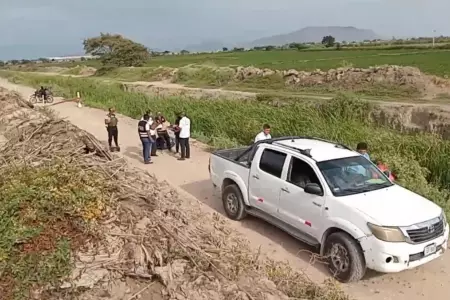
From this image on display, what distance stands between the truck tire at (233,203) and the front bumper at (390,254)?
3.30m

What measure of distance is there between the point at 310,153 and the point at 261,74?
1551 inches

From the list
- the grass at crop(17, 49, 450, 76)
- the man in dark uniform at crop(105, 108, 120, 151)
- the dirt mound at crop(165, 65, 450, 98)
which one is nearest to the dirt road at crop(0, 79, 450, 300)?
the man in dark uniform at crop(105, 108, 120, 151)

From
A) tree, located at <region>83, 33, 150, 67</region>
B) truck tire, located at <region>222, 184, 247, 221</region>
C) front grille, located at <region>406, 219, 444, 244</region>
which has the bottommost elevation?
truck tire, located at <region>222, 184, 247, 221</region>

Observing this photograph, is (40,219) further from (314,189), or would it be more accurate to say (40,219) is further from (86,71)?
(86,71)

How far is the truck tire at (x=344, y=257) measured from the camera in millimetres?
7465

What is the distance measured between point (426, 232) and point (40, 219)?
5.59 meters

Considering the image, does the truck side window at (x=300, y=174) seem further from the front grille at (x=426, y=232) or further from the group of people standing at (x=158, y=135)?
the group of people standing at (x=158, y=135)

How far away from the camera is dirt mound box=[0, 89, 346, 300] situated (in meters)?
6.22

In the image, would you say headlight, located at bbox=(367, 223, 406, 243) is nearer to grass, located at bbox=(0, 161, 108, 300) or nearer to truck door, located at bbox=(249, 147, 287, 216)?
truck door, located at bbox=(249, 147, 287, 216)

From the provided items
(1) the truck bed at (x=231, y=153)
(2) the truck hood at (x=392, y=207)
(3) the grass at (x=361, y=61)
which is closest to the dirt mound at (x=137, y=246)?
(2) the truck hood at (x=392, y=207)

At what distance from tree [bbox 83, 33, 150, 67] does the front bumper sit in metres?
71.4

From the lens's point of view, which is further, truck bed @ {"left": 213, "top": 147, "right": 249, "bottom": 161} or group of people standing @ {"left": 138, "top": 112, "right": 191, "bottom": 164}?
group of people standing @ {"left": 138, "top": 112, "right": 191, "bottom": 164}

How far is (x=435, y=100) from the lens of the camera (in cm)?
3153

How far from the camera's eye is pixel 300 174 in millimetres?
8789
